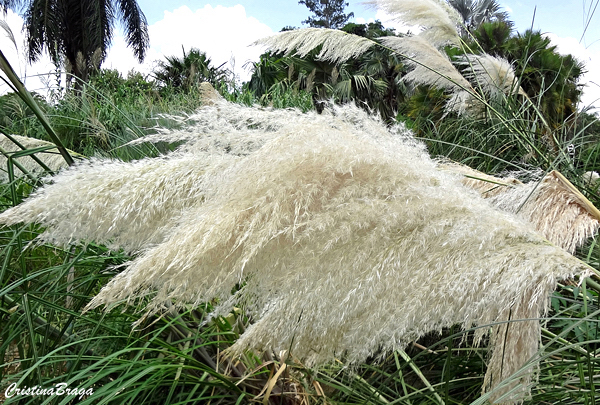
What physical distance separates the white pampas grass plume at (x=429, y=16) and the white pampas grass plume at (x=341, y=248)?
263 centimetres

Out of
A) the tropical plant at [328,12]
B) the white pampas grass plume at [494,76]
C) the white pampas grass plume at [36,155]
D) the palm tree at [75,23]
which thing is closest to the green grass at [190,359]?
the white pampas grass plume at [36,155]

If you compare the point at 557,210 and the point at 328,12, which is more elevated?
the point at 328,12

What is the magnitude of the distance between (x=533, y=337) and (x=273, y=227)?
1.99 ft

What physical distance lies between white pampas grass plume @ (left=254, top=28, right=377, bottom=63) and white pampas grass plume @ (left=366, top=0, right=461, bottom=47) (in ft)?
0.94

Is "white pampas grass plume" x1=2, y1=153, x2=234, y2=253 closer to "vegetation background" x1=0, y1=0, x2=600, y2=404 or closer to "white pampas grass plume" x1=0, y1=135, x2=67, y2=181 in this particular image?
"vegetation background" x1=0, y1=0, x2=600, y2=404

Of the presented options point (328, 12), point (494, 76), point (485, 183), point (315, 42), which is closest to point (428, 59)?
point (494, 76)

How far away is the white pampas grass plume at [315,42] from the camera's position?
325 centimetres

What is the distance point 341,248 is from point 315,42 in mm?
2629

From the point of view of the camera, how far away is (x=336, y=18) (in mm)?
43531

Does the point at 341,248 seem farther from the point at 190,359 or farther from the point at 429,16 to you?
the point at 429,16

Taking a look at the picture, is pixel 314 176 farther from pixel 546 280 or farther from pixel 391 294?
pixel 546 280

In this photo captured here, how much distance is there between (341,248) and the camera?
36.1 inches

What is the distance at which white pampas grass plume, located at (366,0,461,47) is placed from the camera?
330cm

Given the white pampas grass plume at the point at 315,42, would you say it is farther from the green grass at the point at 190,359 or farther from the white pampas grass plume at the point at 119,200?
the white pampas grass plume at the point at 119,200
